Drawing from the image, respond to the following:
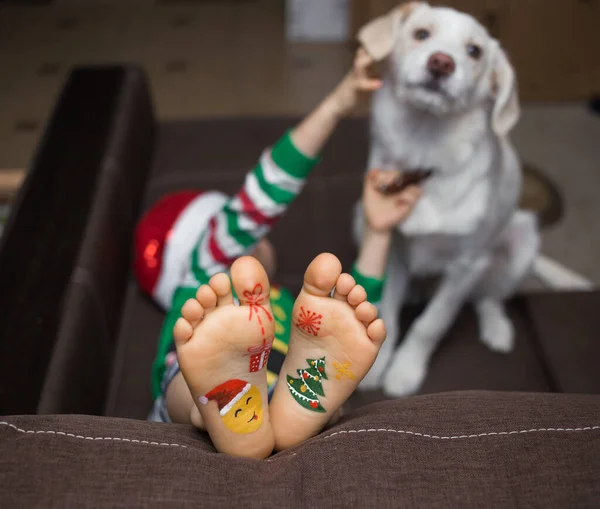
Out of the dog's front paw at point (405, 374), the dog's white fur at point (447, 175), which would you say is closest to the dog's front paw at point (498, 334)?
the dog's white fur at point (447, 175)

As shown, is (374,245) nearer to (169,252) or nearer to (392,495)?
(169,252)

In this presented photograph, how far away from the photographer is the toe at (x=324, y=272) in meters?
0.63

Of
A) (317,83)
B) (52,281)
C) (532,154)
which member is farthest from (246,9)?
(52,281)

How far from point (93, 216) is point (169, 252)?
0.16m

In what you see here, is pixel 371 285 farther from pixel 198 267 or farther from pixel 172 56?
pixel 172 56

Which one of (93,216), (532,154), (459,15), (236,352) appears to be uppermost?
(459,15)

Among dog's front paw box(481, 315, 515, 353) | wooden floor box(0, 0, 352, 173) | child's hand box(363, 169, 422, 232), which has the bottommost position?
wooden floor box(0, 0, 352, 173)

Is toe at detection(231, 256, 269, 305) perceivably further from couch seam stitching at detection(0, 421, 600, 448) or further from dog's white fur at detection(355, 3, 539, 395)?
dog's white fur at detection(355, 3, 539, 395)

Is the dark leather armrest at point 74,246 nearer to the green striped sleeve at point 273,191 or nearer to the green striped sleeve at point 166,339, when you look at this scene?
the green striped sleeve at point 166,339

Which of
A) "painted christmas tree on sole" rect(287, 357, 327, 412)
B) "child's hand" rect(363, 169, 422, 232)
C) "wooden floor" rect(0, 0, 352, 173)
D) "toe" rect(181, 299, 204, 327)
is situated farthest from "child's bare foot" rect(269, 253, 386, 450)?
"wooden floor" rect(0, 0, 352, 173)

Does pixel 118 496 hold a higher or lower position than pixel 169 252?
higher

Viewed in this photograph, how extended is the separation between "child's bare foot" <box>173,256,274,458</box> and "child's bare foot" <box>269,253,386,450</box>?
0.04m

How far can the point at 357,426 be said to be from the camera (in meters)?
0.67

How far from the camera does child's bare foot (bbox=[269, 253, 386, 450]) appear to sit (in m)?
0.64
